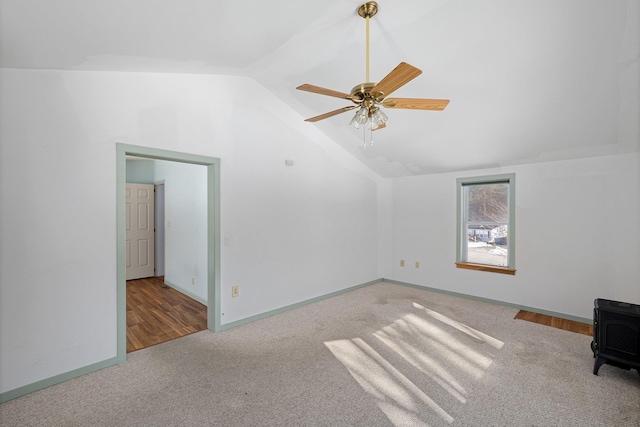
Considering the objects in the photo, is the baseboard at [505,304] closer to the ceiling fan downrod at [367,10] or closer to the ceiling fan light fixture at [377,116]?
the ceiling fan light fixture at [377,116]

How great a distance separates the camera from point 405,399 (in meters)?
2.02

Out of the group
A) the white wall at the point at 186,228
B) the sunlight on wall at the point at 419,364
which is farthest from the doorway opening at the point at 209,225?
the sunlight on wall at the point at 419,364

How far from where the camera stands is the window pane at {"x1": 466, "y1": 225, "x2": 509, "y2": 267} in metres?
4.25

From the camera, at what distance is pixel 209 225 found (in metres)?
3.16

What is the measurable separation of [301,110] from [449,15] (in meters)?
2.05

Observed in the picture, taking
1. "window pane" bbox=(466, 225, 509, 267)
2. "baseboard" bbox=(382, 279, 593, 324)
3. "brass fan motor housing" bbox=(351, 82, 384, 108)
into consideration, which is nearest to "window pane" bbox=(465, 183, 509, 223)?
"window pane" bbox=(466, 225, 509, 267)

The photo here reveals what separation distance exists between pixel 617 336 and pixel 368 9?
3.23 m

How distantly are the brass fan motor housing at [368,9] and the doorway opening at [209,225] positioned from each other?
198 cm

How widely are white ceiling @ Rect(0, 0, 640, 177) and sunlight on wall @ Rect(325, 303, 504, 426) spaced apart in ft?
7.72

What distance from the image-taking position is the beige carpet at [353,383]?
1.85 meters

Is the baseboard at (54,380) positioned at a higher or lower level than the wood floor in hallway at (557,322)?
higher

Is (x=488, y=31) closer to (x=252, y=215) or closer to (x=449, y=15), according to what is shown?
(x=449, y=15)

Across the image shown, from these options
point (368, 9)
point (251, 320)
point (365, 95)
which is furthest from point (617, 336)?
point (251, 320)

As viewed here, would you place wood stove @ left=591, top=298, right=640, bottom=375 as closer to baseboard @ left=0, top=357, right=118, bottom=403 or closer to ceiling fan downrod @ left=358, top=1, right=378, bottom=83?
ceiling fan downrod @ left=358, top=1, right=378, bottom=83
